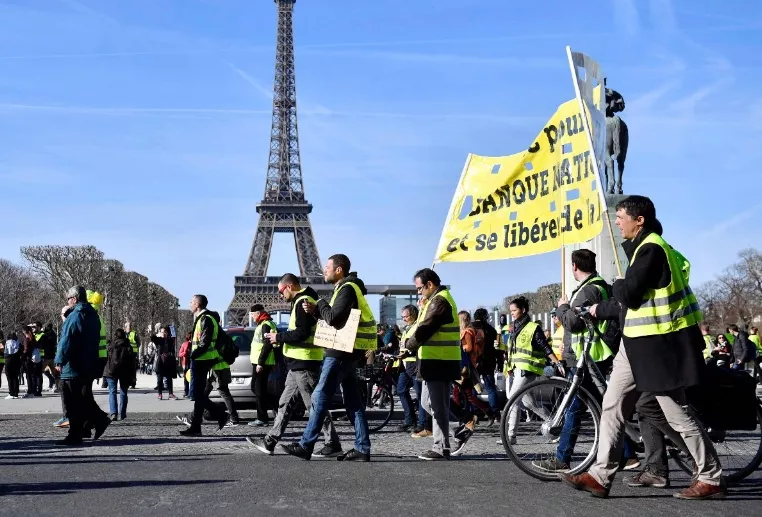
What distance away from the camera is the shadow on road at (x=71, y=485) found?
717 centimetres

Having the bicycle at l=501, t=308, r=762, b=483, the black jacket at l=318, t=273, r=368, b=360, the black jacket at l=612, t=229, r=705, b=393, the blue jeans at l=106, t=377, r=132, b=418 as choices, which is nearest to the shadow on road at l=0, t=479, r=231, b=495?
the black jacket at l=318, t=273, r=368, b=360

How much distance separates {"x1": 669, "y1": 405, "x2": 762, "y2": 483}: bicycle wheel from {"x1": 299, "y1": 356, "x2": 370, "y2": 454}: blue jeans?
8.46 ft

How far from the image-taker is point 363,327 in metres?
9.09

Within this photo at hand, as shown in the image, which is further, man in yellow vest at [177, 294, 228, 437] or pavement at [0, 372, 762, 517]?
man in yellow vest at [177, 294, 228, 437]

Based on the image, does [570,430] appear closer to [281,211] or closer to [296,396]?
[296,396]

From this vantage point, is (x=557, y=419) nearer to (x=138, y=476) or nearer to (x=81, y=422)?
(x=138, y=476)

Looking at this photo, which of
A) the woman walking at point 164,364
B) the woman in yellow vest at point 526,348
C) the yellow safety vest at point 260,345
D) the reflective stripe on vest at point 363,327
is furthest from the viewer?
the woman walking at point 164,364

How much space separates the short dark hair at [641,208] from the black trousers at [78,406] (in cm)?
600

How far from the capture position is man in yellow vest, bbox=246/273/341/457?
9406mm

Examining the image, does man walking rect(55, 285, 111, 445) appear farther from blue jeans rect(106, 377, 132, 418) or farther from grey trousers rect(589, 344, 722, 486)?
grey trousers rect(589, 344, 722, 486)

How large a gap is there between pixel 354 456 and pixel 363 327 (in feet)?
3.29

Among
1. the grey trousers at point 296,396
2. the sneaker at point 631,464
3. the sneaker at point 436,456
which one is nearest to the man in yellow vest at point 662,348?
the sneaker at point 631,464

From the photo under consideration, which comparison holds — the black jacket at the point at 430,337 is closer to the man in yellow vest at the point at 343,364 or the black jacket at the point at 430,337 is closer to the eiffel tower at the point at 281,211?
the man in yellow vest at the point at 343,364

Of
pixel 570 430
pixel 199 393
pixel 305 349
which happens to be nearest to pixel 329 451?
pixel 305 349
